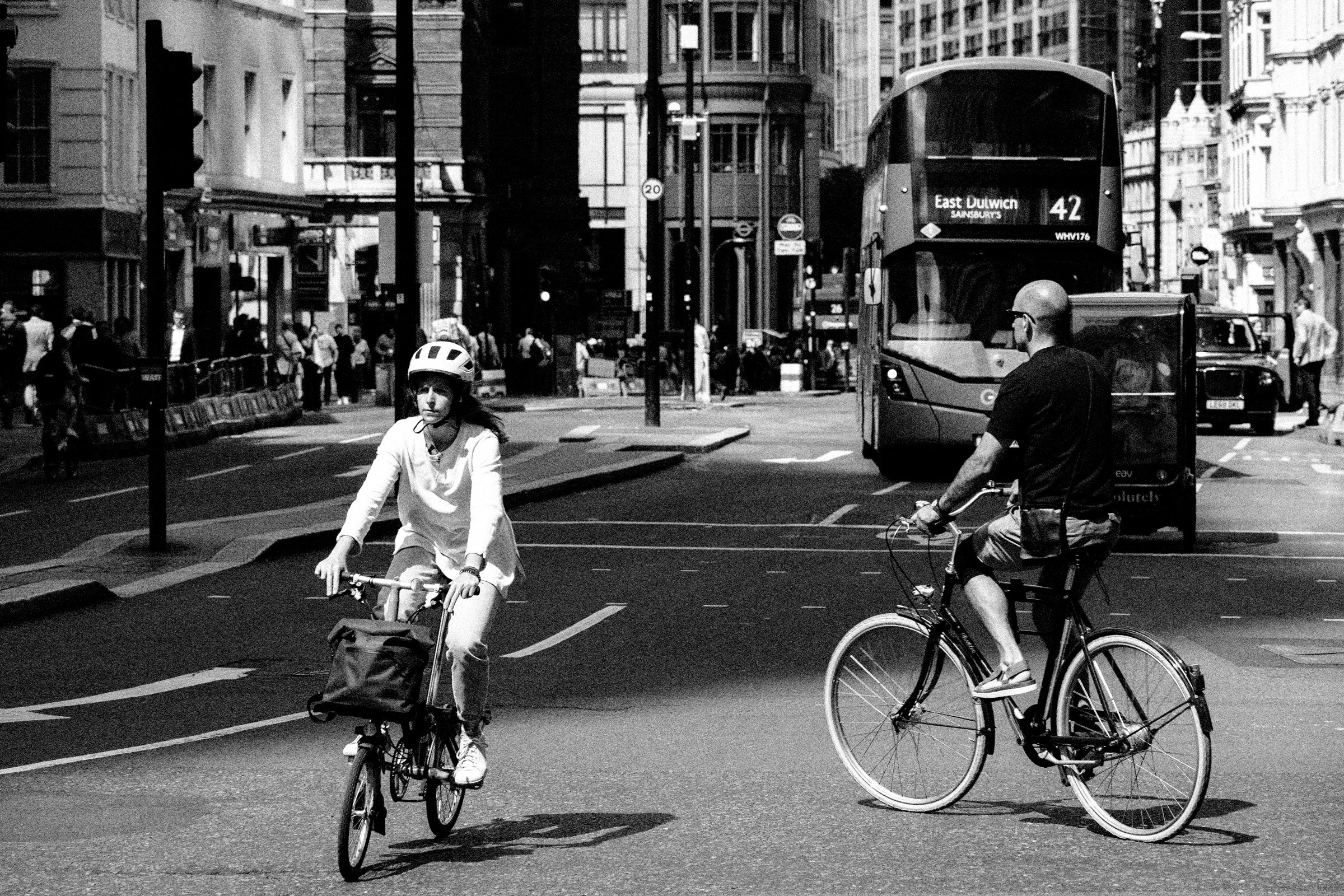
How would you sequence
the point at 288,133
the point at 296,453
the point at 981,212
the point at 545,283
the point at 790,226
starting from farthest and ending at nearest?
the point at 545,283, the point at 790,226, the point at 288,133, the point at 296,453, the point at 981,212

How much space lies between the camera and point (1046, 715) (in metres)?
8.28

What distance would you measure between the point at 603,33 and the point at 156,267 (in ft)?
294

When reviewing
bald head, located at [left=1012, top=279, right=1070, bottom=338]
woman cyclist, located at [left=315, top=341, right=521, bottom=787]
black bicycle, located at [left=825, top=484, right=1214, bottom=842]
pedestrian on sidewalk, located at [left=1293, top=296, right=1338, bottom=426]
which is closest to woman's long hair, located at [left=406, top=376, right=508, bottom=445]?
woman cyclist, located at [left=315, top=341, right=521, bottom=787]

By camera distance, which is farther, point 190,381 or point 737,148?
point 737,148

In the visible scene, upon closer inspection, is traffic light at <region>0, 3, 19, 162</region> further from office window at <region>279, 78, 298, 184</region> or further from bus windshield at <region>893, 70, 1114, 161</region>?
office window at <region>279, 78, 298, 184</region>

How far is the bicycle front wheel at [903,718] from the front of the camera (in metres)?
8.48

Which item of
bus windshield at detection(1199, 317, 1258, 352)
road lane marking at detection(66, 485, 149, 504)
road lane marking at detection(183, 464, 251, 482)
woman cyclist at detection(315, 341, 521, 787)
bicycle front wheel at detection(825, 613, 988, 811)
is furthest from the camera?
bus windshield at detection(1199, 317, 1258, 352)

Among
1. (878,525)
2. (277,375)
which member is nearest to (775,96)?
(277,375)

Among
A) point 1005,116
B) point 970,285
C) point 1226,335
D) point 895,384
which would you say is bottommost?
point 895,384

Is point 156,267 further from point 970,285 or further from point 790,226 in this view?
point 790,226

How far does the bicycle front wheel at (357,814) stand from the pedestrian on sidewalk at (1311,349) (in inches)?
1336

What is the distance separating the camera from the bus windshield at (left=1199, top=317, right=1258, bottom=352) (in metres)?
40.0

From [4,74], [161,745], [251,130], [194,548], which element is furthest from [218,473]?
[251,130]

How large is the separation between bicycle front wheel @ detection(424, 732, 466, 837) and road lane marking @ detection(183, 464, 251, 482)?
781 inches
